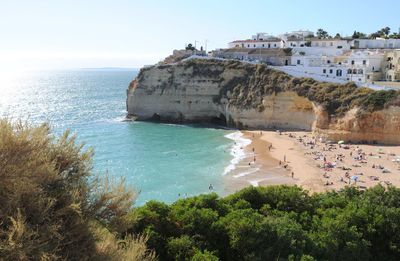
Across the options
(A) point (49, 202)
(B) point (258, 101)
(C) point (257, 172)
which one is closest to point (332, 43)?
(B) point (258, 101)

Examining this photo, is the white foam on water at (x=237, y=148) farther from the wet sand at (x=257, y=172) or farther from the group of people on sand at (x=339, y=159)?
the group of people on sand at (x=339, y=159)

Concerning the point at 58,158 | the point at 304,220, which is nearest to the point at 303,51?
the point at 304,220

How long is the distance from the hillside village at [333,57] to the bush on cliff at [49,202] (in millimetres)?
49981

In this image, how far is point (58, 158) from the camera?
368 inches

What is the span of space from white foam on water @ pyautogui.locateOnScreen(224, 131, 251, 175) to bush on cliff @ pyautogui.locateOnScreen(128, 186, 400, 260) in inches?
768

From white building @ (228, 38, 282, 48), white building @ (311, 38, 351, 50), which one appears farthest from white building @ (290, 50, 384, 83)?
white building @ (228, 38, 282, 48)

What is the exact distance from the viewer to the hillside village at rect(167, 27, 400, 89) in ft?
205

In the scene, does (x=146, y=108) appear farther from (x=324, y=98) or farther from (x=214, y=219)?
(x=214, y=219)

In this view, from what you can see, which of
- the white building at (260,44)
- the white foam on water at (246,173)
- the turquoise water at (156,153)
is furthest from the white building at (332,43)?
the white foam on water at (246,173)

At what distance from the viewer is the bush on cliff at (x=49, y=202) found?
785 cm

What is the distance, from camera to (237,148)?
49.3 meters

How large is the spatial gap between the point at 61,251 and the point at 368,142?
4659 cm

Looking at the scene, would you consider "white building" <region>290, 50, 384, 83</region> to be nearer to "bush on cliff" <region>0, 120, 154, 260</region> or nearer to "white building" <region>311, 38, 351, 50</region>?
"white building" <region>311, 38, 351, 50</region>

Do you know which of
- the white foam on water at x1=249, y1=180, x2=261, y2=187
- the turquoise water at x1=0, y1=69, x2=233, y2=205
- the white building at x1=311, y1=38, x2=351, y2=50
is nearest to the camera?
the turquoise water at x1=0, y1=69, x2=233, y2=205
